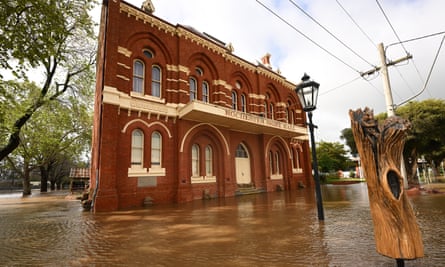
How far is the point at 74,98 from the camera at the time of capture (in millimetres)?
15656

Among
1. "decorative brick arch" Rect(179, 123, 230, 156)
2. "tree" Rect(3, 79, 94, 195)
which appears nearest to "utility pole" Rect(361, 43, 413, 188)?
"decorative brick arch" Rect(179, 123, 230, 156)

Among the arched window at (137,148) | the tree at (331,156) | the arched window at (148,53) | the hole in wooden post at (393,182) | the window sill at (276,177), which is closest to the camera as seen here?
the hole in wooden post at (393,182)

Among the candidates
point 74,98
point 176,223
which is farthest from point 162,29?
point 176,223

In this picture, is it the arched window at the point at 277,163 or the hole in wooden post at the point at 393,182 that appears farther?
the arched window at the point at 277,163

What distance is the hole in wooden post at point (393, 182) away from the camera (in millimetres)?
2930

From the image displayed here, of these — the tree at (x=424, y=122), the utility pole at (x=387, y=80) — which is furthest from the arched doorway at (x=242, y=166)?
the tree at (x=424, y=122)

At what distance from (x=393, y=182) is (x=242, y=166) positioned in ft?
44.3

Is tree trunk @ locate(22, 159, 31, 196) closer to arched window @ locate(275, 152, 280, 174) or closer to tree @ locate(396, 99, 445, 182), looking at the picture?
arched window @ locate(275, 152, 280, 174)

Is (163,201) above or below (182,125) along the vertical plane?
below

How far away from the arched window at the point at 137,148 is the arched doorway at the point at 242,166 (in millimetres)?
6947

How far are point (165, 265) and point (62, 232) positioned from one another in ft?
14.7

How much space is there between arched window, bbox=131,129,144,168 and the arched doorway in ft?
22.8

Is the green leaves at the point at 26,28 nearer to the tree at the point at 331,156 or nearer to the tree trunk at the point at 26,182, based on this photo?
the tree trunk at the point at 26,182

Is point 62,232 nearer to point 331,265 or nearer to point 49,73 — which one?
point 331,265
